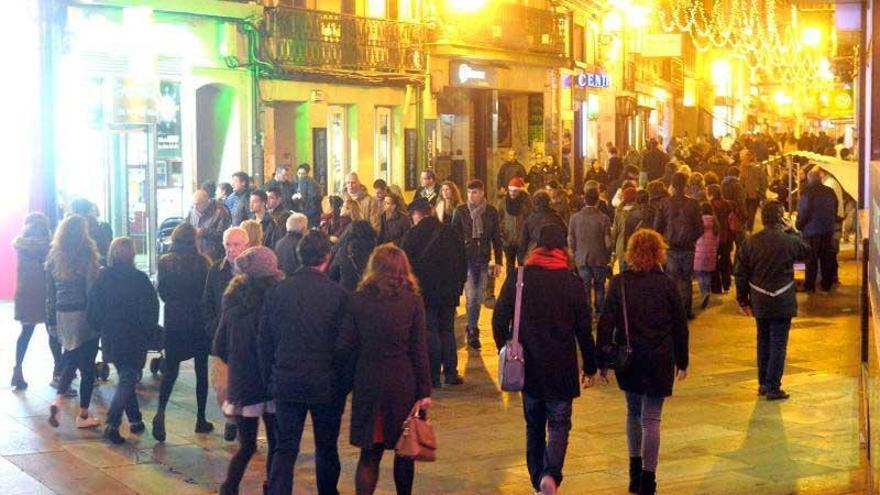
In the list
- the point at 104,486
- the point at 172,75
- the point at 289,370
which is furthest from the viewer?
the point at 172,75

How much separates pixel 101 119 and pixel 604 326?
1548 cm

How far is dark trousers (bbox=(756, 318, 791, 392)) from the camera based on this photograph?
1259 cm

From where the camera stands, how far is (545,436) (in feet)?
30.0

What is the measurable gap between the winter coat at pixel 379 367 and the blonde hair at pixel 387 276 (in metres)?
0.04

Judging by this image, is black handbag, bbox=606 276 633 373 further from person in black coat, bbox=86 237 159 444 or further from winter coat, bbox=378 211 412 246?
winter coat, bbox=378 211 412 246

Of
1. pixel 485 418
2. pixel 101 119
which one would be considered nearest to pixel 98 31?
pixel 101 119

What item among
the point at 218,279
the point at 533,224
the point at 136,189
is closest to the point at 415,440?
the point at 218,279

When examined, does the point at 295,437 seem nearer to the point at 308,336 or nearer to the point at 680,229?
the point at 308,336

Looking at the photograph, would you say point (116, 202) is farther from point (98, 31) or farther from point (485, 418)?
point (485, 418)

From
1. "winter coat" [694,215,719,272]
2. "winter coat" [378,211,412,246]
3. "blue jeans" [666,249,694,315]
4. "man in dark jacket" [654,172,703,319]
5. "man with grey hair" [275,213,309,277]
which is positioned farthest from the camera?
"winter coat" [694,215,719,272]

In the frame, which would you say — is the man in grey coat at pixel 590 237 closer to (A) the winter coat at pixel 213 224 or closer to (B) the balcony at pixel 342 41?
(A) the winter coat at pixel 213 224

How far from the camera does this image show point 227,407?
29.1ft

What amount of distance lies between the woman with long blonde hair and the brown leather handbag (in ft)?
14.5

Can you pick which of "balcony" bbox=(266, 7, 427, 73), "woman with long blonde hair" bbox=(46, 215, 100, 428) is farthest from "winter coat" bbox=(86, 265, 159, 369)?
"balcony" bbox=(266, 7, 427, 73)
